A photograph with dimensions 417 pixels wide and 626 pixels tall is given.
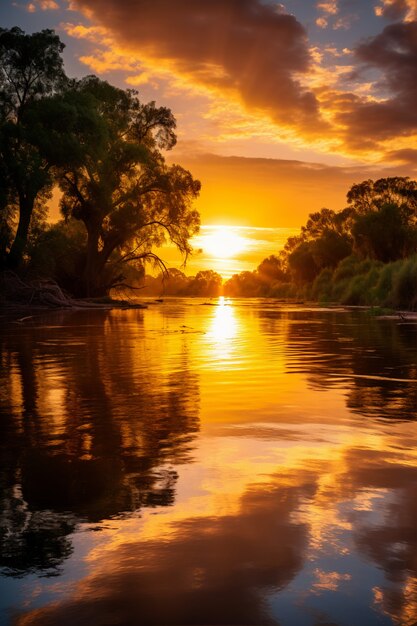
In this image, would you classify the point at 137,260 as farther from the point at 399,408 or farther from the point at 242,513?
the point at 242,513

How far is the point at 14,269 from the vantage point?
125 feet

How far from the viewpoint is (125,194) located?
1948 inches

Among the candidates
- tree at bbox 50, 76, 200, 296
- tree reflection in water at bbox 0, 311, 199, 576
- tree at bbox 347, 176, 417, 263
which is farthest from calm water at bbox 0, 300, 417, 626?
tree at bbox 347, 176, 417, 263

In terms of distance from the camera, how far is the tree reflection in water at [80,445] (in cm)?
374

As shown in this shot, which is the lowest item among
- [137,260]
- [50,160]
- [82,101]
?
[137,260]

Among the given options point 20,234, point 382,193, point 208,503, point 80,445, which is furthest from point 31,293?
point 382,193

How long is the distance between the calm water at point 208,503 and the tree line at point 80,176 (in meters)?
29.7

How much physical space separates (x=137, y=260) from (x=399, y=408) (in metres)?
46.2

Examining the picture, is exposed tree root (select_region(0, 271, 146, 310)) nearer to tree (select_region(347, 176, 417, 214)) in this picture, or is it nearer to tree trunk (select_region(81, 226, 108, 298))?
tree trunk (select_region(81, 226, 108, 298))

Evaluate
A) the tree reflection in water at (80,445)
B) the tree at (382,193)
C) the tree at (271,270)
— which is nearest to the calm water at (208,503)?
the tree reflection in water at (80,445)

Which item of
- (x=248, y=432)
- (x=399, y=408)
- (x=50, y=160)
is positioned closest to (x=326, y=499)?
(x=248, y=432)

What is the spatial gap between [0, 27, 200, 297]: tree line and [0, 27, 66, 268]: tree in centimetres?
6

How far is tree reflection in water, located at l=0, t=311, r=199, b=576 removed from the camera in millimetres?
3744

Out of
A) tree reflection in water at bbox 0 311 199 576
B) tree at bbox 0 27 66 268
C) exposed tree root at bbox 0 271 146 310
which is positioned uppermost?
tree at bbox 0 27 66 268
